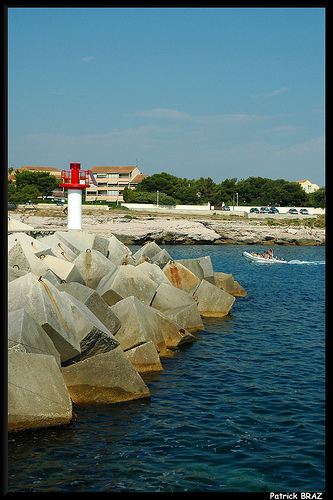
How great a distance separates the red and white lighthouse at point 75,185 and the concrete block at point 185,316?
17109 mm

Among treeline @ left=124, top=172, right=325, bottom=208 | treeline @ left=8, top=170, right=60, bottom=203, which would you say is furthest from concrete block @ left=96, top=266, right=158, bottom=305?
treeline @ left=8, top=170, right=60, bottom=203

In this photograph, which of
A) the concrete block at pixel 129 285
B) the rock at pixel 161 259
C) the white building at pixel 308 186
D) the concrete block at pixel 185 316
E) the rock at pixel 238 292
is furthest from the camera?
the white building at pixel 308 186

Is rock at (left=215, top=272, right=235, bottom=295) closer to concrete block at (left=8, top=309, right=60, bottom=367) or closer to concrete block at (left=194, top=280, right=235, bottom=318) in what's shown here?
concrete block at (left=194, top=280, right=235, bottom=318)

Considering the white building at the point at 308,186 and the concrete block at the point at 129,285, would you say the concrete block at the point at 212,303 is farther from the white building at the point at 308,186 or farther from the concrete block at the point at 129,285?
the white building at the point at 308,186

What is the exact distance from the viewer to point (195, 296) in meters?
21.1

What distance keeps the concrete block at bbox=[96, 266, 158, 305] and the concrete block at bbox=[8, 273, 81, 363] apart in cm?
531

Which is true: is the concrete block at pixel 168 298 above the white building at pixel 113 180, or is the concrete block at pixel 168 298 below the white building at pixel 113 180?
below

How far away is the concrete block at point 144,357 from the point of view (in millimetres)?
12656

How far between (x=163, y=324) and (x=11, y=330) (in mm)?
6991

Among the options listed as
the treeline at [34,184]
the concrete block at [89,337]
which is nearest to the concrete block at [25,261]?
the concrete block at [89,337]

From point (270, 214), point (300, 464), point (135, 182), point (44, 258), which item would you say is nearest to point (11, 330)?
point (300, 464)

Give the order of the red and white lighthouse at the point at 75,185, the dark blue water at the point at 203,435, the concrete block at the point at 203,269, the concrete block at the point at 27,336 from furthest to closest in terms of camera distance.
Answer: the red and white lighthouse at the point at 75,185 → the concrete block at the point at 203,269 → the concrete block at the point at 27,336 → the dark blue water at the point at 203,435

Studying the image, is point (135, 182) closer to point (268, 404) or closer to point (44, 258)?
point (44, 258)

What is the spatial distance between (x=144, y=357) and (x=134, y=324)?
0.95 metres
